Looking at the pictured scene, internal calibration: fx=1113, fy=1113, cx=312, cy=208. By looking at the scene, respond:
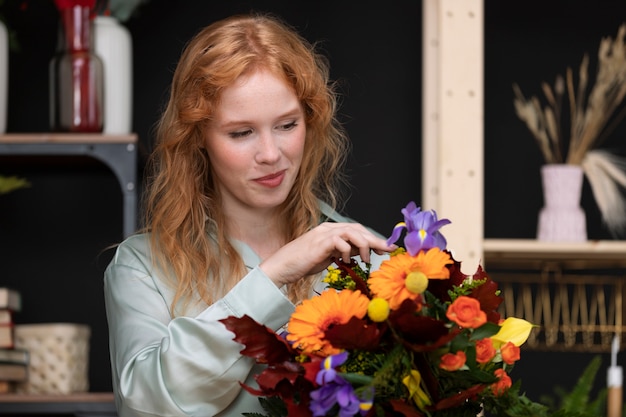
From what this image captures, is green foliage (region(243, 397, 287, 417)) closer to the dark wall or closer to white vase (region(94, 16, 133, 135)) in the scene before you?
white vase (region(94, 16, 133, 135))

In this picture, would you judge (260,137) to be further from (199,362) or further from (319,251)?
(199,362)

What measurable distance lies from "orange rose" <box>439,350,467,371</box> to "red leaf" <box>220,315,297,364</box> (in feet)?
0.59

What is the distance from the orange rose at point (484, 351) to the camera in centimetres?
123

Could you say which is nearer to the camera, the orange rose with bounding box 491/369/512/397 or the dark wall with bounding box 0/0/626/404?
the orange rose with bounding box 491/369/512/397

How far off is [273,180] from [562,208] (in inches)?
57.3

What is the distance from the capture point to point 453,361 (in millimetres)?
1189

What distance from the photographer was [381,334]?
119 centimetres

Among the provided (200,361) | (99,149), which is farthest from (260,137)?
(99,149)

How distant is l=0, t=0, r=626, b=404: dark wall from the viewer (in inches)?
131

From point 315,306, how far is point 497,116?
2337 mm

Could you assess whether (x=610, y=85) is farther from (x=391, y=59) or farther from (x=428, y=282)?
(x=428, y=282)

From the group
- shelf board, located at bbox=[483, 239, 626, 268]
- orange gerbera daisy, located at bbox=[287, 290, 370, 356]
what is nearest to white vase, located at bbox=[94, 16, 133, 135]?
shelf board, located at bbox=[483, 239, 626, 268]

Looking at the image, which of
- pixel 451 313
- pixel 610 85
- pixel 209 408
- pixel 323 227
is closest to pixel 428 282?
pixel 451 313

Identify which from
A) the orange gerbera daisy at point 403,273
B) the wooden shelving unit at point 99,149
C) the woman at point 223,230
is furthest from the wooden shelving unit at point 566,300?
the orange gerbera daisy at point 403,273
